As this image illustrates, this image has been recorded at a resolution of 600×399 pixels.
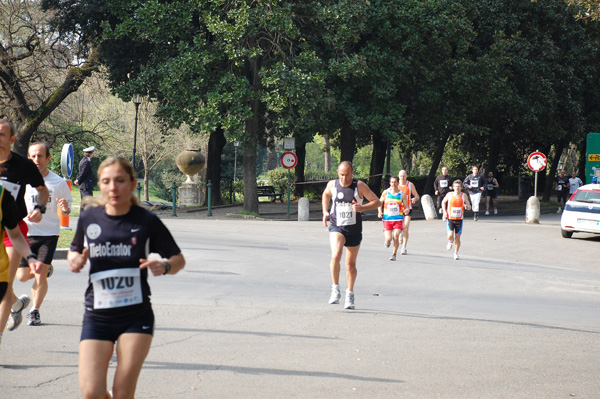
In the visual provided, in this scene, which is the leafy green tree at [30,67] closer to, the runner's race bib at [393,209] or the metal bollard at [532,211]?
the runner's race bib at [393,209]

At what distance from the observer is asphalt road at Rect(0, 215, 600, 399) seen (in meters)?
5.97

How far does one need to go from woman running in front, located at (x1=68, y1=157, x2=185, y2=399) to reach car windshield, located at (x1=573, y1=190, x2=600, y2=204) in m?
19.9

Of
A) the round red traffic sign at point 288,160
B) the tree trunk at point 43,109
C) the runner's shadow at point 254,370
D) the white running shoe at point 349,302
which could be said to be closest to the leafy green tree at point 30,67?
the tree trunk at point 43,109

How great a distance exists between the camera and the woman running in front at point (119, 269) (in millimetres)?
4113

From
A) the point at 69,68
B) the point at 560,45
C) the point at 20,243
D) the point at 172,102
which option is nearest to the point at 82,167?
the point at 172,102

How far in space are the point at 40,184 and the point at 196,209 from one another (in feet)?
85.9

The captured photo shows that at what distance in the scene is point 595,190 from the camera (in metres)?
22.4

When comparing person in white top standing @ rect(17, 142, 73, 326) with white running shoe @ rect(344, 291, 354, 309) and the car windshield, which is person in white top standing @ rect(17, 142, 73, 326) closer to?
white running shoe @ rect(344, 291, 354, 309)

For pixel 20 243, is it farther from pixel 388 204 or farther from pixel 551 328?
pixel 388 204

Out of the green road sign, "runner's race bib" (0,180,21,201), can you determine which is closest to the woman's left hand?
"runner's race bib" (0,180,21,201)

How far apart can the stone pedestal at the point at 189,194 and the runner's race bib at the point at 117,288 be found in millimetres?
32866

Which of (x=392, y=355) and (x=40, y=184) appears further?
(x=392, y=355)

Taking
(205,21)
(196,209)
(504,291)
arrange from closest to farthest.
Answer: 1. (504,291)
2. (205,21)
3. (196,209)

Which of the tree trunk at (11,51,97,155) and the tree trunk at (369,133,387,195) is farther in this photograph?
the tree trunk at (369,133,387,195)
